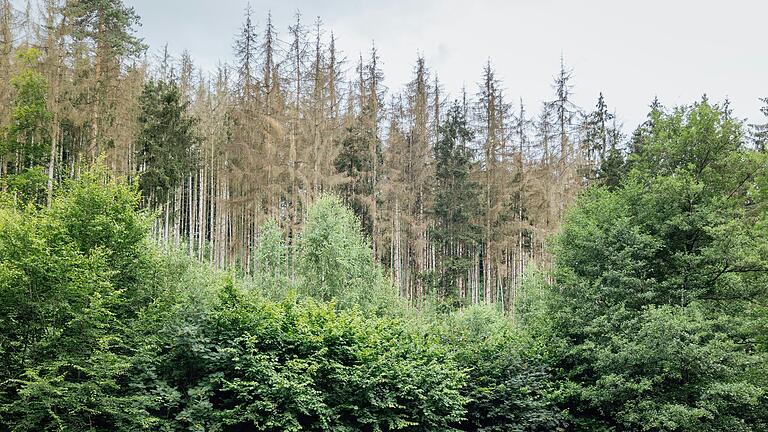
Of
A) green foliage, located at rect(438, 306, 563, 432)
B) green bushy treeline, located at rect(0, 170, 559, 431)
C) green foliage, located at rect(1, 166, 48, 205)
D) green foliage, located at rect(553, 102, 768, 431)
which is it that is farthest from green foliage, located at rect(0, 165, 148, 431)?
green foliage, located at rect(1, 166, 48, 205)

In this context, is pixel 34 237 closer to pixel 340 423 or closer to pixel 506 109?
pixel 340 423

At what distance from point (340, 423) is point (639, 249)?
8697mm

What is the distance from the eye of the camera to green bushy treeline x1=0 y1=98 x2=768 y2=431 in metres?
8.54

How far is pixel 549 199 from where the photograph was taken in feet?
96.4

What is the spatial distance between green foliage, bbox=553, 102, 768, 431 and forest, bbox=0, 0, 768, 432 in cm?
6

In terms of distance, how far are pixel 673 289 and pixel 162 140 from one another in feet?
65.1

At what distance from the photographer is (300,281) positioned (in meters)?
18.6

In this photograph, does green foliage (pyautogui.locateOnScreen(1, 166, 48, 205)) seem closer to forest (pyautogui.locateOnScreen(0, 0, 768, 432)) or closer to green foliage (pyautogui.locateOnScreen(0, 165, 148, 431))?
forest (pyautogui.locateOnScreen(0, 0, 768, 432))

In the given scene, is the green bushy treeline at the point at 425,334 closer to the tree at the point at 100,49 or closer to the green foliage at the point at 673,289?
the green foliage at the point at 673,289

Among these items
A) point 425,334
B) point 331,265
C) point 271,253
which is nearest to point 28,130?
point 271,253

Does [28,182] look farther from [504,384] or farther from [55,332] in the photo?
[504,384]

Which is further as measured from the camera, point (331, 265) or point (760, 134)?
point (760, 134)

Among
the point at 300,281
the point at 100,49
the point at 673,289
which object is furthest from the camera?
the point at 100,49

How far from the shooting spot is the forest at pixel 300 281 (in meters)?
8.87
